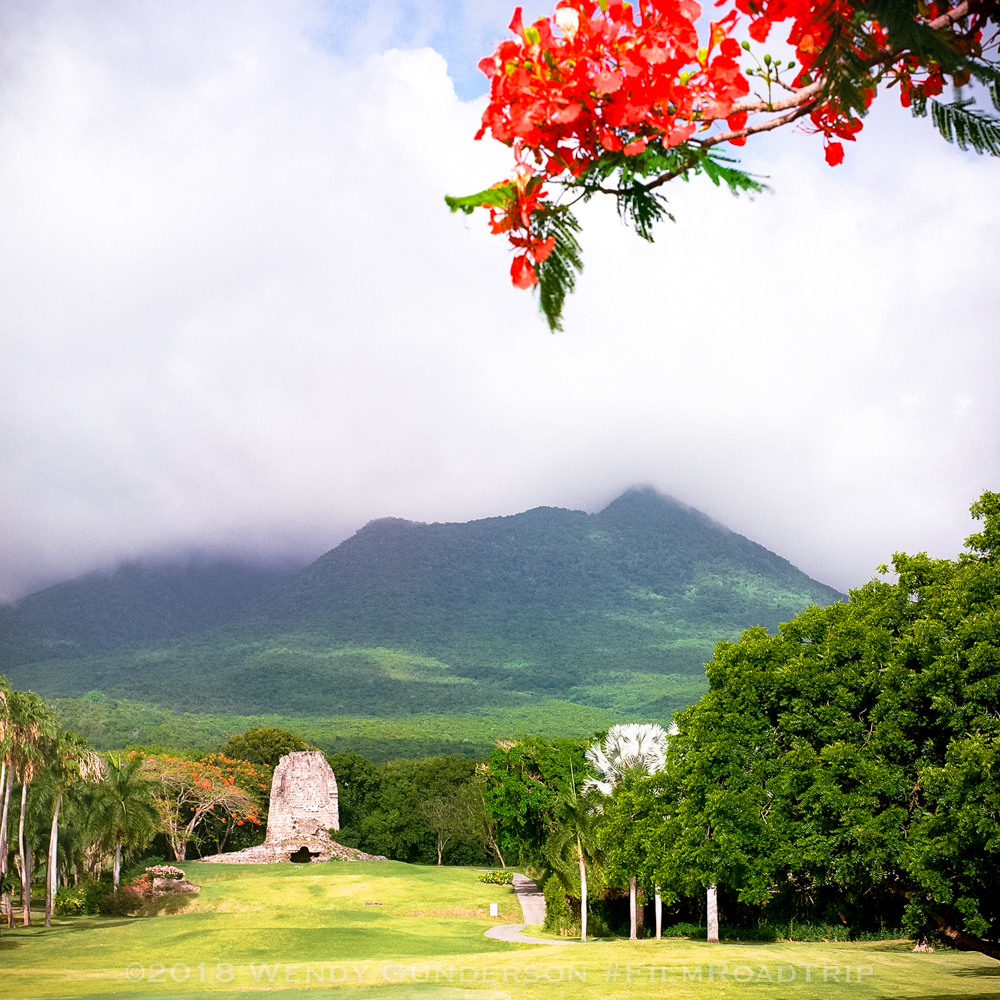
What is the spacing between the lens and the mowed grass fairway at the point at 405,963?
15812mm

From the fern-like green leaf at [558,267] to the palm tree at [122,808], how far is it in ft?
118

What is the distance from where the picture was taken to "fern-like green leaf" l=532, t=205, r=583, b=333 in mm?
2189

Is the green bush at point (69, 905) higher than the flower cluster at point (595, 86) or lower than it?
lower

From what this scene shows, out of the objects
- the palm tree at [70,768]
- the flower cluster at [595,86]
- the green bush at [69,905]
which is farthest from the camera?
the green bush at [69,905]

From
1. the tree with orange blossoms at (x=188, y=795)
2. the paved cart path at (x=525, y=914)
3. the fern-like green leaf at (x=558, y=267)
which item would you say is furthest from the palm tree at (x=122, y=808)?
the fern-like green leaf at (x=558, y=267)

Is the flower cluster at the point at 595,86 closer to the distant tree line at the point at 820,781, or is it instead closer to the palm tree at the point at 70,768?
the distant tree line at the point at 820,781

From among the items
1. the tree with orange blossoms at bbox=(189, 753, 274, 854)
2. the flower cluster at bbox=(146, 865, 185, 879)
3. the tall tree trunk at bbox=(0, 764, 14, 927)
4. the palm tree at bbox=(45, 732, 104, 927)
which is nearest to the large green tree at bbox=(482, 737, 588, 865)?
the flower cluster at bbox=(146, 865, 185, 879)

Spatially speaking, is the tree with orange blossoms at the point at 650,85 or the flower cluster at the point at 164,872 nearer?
the tree with orange blossoms at the point at 650,85

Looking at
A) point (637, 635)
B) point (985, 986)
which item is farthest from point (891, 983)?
point (637, 635)

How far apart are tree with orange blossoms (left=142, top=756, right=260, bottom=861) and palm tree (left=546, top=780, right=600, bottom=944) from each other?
25.9 metres

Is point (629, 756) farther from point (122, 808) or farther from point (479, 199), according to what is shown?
point (479, 199)

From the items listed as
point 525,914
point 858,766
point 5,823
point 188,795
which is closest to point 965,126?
point 858,766

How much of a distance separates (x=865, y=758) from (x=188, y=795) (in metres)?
43.0

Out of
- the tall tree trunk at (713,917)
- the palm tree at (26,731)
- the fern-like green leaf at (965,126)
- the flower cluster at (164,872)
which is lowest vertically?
the flower cluster at (164,872)
